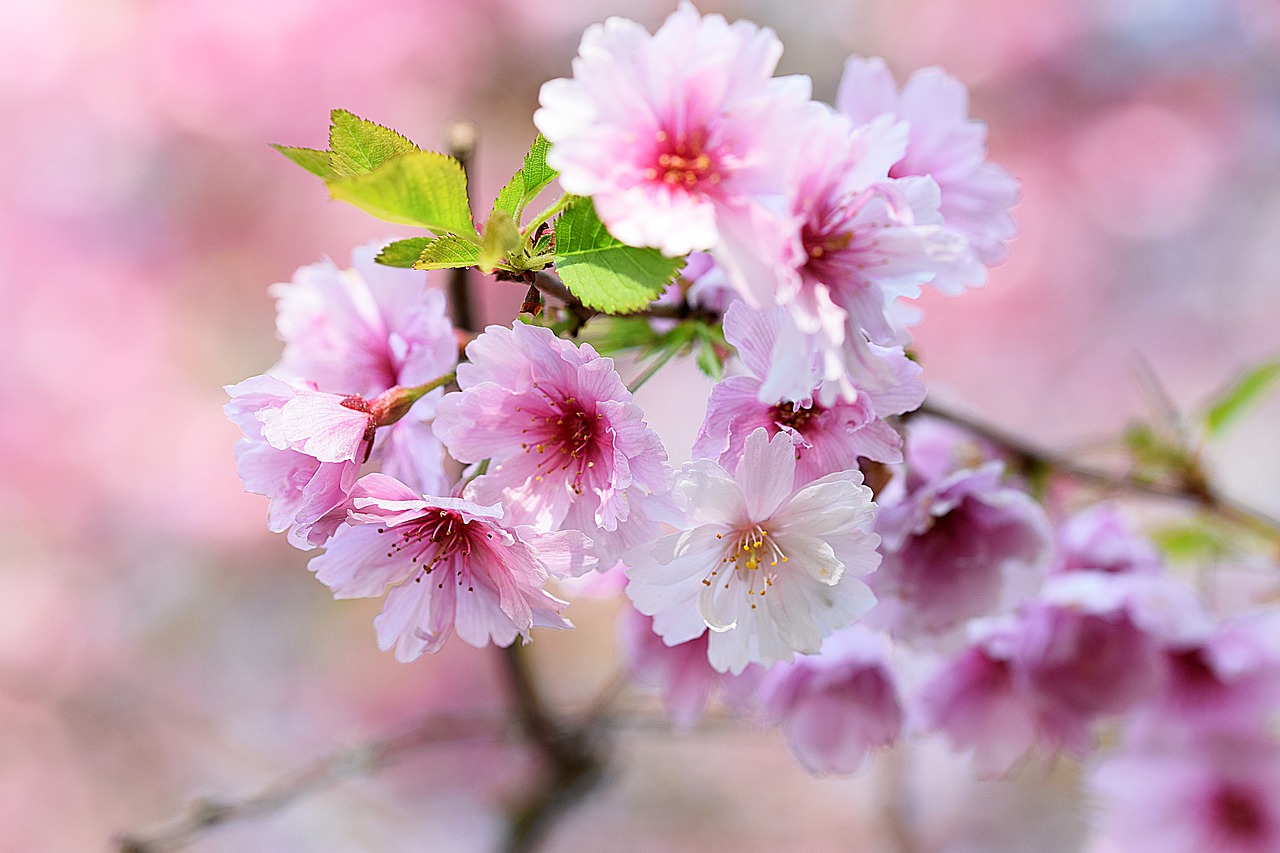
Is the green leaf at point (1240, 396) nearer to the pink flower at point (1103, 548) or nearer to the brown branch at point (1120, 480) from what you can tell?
the brown branch at point (1120, 480)

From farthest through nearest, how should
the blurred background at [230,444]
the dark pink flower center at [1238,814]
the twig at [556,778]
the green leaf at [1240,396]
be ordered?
1. the blurred background at [230,444]
2. the twig at [556,778]
3. the dark pink flower center at [1238,814]
4. the green leaf at [1240,396]

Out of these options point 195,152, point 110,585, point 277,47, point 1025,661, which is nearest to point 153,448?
point 110,585

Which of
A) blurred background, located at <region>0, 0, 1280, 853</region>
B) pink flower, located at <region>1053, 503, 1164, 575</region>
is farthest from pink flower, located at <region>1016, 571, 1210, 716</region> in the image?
blurred background, located at <region>0, 0, 1280, 853</region>

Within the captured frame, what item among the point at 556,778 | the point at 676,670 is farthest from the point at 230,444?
the point at 676,670

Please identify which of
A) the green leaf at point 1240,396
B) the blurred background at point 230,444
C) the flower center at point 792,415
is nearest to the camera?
the flower center at point 792,415

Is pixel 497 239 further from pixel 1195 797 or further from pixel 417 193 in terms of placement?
pixel 1195 797

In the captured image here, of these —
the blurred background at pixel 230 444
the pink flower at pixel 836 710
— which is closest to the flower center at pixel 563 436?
the pink flower at pixel 836 710

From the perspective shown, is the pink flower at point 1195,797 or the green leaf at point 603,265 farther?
the pink flower at point 1195,797
